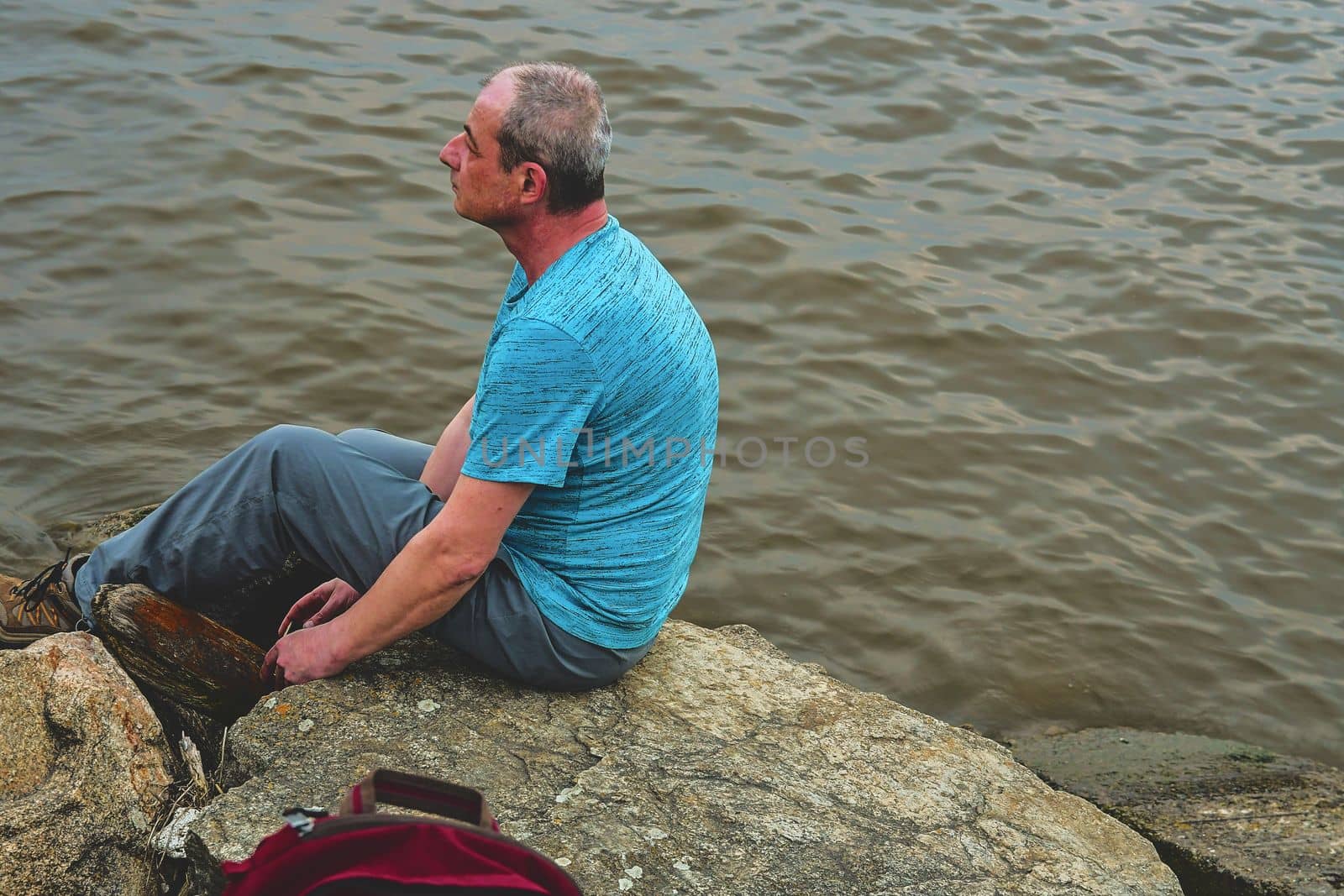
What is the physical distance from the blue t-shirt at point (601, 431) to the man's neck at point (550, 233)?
1.4 inches

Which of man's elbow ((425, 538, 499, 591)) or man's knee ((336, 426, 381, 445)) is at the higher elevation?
man's elbow ((425, 538, 499, 591))

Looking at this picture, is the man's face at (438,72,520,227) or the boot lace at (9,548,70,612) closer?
the man's face at (438,72,520,227)

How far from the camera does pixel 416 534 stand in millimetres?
2982

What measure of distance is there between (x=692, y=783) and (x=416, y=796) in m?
1.04

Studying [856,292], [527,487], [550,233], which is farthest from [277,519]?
[856,292]

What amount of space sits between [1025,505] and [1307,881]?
2703 millimetres

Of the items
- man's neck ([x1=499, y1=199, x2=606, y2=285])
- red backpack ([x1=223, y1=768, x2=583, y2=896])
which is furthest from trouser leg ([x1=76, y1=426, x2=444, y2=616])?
red backpack ([x1=223, y1=768, x2=583, y2=896])

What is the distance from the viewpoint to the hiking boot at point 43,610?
11.3 ft

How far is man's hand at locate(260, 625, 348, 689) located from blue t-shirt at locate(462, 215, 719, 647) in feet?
1.57

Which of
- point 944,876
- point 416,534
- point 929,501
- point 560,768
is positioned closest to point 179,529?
point 416,534

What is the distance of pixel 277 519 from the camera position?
319 cm

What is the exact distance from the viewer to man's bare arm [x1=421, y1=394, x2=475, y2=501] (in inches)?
140

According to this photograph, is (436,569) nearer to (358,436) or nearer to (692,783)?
(692,783)

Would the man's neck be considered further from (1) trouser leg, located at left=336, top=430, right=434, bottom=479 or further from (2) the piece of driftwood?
(2) the piece of driftwood
